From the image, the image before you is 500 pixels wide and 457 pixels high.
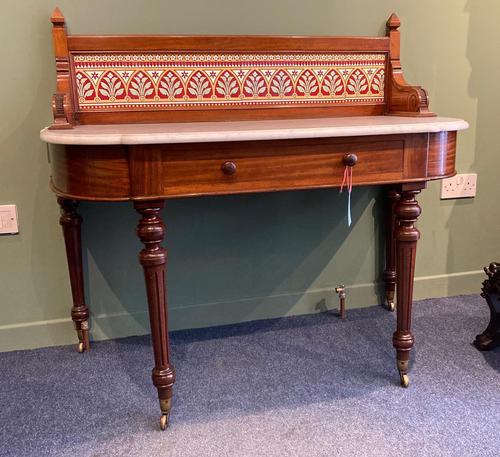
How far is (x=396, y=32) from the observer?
5.70 feet

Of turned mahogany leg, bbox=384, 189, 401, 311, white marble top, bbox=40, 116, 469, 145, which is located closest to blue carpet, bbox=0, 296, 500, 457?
turned mahogany leg, bbox=384, 189, 401, 311

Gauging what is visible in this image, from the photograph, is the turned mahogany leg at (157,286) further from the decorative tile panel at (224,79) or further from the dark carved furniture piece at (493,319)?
the dark carved furniture piece at (493,319)

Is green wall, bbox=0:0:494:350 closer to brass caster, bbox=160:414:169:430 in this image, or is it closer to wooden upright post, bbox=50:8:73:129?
wooden upright post, bbox=50:8:73:129

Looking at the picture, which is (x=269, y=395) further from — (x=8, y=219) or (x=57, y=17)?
(x=57, y=17)

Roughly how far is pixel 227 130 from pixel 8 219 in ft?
2.71

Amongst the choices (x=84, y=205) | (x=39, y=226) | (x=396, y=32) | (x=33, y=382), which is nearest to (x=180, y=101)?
(x=84, y=205)

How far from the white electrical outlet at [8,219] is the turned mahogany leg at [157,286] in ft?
2.00

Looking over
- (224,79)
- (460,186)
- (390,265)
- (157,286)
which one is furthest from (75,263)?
(460,186)

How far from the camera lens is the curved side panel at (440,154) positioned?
130 cm

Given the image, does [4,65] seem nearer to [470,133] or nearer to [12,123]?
[12,123]

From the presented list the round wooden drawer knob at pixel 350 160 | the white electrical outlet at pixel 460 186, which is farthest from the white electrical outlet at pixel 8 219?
the white electrical outlet at pixel 460 186

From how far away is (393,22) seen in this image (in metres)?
1.72

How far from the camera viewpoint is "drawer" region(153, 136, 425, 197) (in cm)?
117

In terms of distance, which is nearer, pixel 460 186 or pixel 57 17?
pixel 57 17
